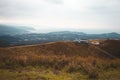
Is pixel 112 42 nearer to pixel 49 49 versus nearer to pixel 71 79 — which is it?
pixel 49 49

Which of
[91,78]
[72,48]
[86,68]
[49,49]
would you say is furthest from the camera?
[72,48]

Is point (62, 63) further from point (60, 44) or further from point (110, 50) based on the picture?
point (110, 50)

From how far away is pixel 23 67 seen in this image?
16.7m

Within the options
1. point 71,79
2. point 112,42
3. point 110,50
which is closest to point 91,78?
point 71,79

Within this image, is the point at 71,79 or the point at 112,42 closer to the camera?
the point at 71,79

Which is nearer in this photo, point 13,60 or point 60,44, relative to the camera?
point 13,60

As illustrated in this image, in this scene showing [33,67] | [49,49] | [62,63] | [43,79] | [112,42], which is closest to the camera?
[43,79]

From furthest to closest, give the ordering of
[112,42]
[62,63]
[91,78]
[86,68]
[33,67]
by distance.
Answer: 1. [112,42]
2. [62,63]
3. [33,67]
4. [86,68]
5. [91,78]

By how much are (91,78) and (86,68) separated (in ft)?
6.49

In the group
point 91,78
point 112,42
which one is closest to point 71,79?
point 91,78

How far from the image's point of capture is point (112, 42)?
4628cm

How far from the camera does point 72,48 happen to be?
39.5 meters

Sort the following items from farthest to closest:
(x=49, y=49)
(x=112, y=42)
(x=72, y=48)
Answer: (x=112, y=42) → (x=72, y=48) → (x=49, y=49)

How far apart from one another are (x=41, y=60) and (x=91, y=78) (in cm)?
675
